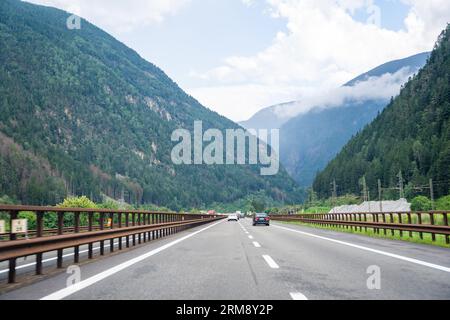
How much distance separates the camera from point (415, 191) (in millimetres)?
97500

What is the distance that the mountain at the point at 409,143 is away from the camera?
3871 inches

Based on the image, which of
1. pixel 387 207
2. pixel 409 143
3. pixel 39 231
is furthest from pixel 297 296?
pixel 409 143

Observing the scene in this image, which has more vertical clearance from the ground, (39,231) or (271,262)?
(39,231)

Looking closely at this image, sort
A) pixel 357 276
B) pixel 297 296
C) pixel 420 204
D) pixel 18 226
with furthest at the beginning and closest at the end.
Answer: pixel 420 204 → pixel 357 276 → pixel 18 226 → pixel 297 296

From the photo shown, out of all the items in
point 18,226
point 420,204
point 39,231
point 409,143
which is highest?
point 409,143

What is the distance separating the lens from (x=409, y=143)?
116 metres

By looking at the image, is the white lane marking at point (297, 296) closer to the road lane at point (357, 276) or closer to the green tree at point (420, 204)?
the road lane at point (357, 276)

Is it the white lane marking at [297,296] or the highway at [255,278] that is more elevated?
the white lane marking at [297,296]

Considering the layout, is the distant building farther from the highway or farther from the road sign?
the road sign

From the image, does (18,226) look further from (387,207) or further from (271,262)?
(387,207)

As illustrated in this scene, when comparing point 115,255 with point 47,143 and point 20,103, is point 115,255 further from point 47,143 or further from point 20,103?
point 20,103

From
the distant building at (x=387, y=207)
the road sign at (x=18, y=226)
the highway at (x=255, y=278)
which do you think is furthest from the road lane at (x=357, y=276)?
the distant building at (x=387, y=207)

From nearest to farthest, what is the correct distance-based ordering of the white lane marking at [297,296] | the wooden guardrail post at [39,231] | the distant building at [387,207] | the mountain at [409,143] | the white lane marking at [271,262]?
the white lane marking at [297,296]
the wooden guardrail post at [39,231]
the white lane marking at [271,262]
the distant building at [387,207]
the mountain at [409,143]

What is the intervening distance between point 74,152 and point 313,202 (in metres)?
107
